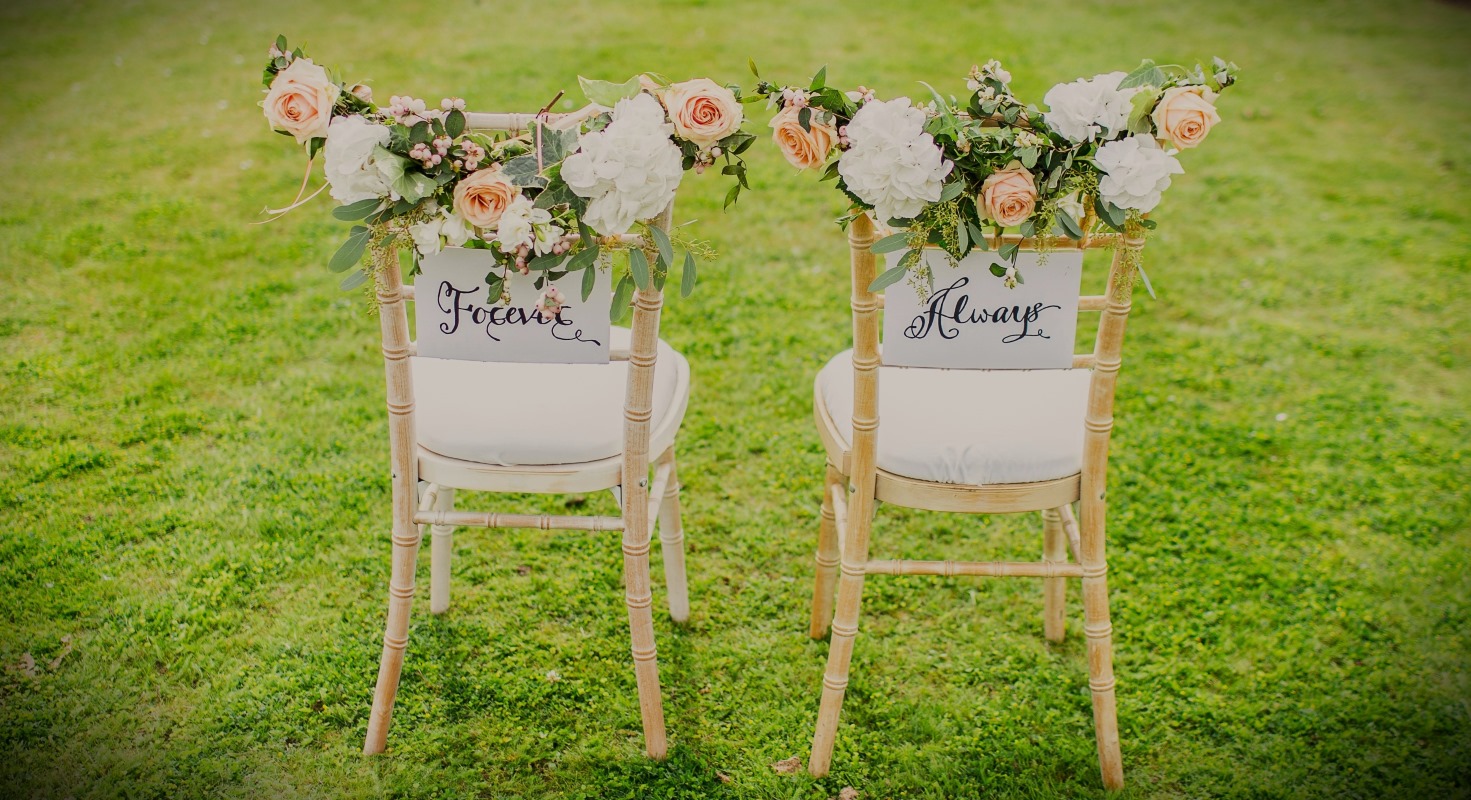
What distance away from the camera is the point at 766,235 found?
18.6ft

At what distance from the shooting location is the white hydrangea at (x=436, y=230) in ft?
7.09

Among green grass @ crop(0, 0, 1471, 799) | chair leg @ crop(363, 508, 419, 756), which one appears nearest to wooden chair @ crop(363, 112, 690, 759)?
chair leg @ crop(363, 508, 419, 756)

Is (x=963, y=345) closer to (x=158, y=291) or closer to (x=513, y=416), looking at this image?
(x=513, y=416)

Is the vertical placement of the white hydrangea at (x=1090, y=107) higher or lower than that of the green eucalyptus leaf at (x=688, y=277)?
higher

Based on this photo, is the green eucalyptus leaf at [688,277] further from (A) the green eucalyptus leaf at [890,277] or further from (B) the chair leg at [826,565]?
(B) the chair leg at [826,565]

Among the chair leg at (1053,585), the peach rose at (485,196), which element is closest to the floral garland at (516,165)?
the peach rose at (485,196)

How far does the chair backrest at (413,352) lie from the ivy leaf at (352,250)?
0.03 metres

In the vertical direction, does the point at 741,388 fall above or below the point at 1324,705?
above

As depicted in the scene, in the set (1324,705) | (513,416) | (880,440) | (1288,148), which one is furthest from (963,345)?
(1288,148)

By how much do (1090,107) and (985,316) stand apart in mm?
485

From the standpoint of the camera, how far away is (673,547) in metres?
3.22

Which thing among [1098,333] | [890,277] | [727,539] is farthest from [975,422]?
[727,539]

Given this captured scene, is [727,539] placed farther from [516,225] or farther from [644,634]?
[516,225]

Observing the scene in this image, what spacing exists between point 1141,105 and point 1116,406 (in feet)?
7.99
